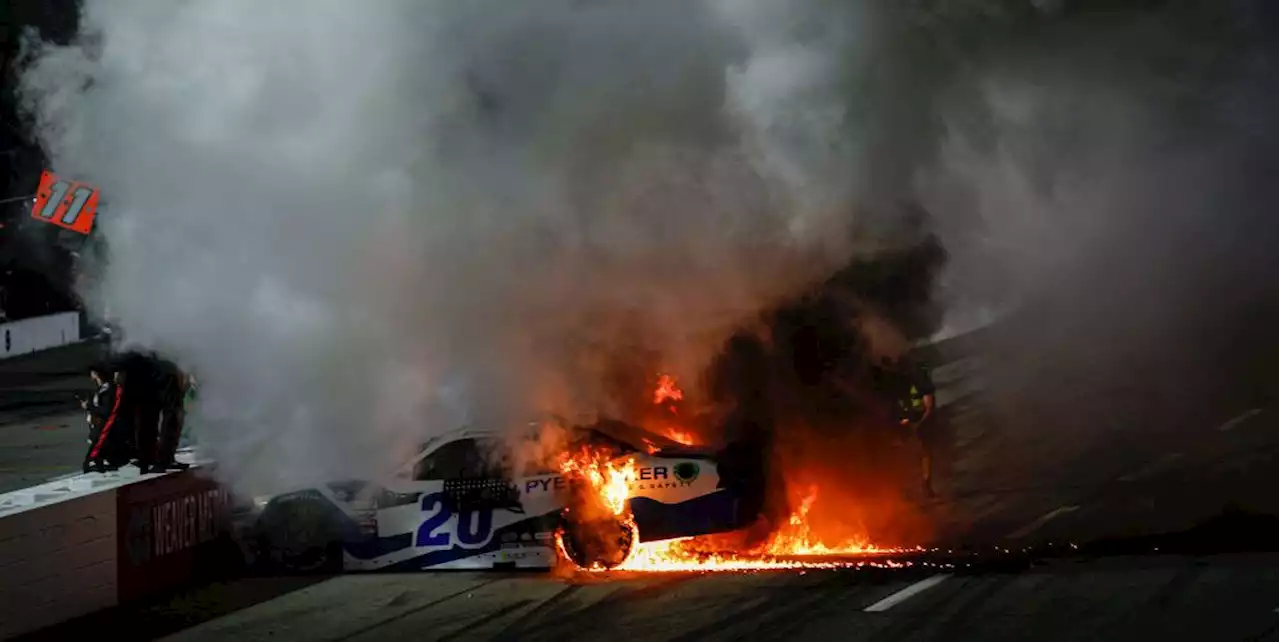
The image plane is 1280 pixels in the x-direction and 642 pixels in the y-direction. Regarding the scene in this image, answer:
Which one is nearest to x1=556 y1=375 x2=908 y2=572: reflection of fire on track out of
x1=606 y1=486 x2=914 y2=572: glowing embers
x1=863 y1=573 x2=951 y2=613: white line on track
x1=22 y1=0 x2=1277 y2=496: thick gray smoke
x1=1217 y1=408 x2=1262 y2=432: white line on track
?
x1=606 y1=486 x2=914 y2=572: glowing embers

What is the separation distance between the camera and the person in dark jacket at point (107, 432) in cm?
1106

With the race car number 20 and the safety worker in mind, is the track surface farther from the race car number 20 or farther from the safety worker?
the safety worker

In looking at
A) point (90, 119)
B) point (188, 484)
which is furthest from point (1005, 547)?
point (90, 119)

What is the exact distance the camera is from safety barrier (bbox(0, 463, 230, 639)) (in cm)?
948

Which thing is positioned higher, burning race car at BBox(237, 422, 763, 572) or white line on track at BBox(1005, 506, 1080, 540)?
burning race car at BBox(237, 422, 763, 572)

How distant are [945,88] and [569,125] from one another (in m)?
2.53

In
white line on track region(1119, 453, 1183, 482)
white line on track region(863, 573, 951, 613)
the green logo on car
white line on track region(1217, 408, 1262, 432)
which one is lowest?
white line on track region(863, 573, 951, 613)

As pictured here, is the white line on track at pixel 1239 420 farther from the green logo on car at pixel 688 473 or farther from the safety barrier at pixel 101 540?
the safety barrier at pixel 101 540

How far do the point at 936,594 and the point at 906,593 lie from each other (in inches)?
7.4

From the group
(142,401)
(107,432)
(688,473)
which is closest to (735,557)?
(688,473)

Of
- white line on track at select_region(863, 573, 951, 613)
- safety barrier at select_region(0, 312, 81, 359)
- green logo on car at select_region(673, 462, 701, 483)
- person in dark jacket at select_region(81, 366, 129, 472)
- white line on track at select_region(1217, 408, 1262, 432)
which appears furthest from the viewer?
safety barrier at select_region(0, 312, 81, 359)

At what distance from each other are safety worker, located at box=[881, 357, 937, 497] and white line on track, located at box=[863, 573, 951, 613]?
3350mm

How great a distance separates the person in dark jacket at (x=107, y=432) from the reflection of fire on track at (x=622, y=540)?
3389mm

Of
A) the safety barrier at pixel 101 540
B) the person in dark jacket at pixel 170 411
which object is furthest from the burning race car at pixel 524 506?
the person in dark jacket at pixel 170 411
